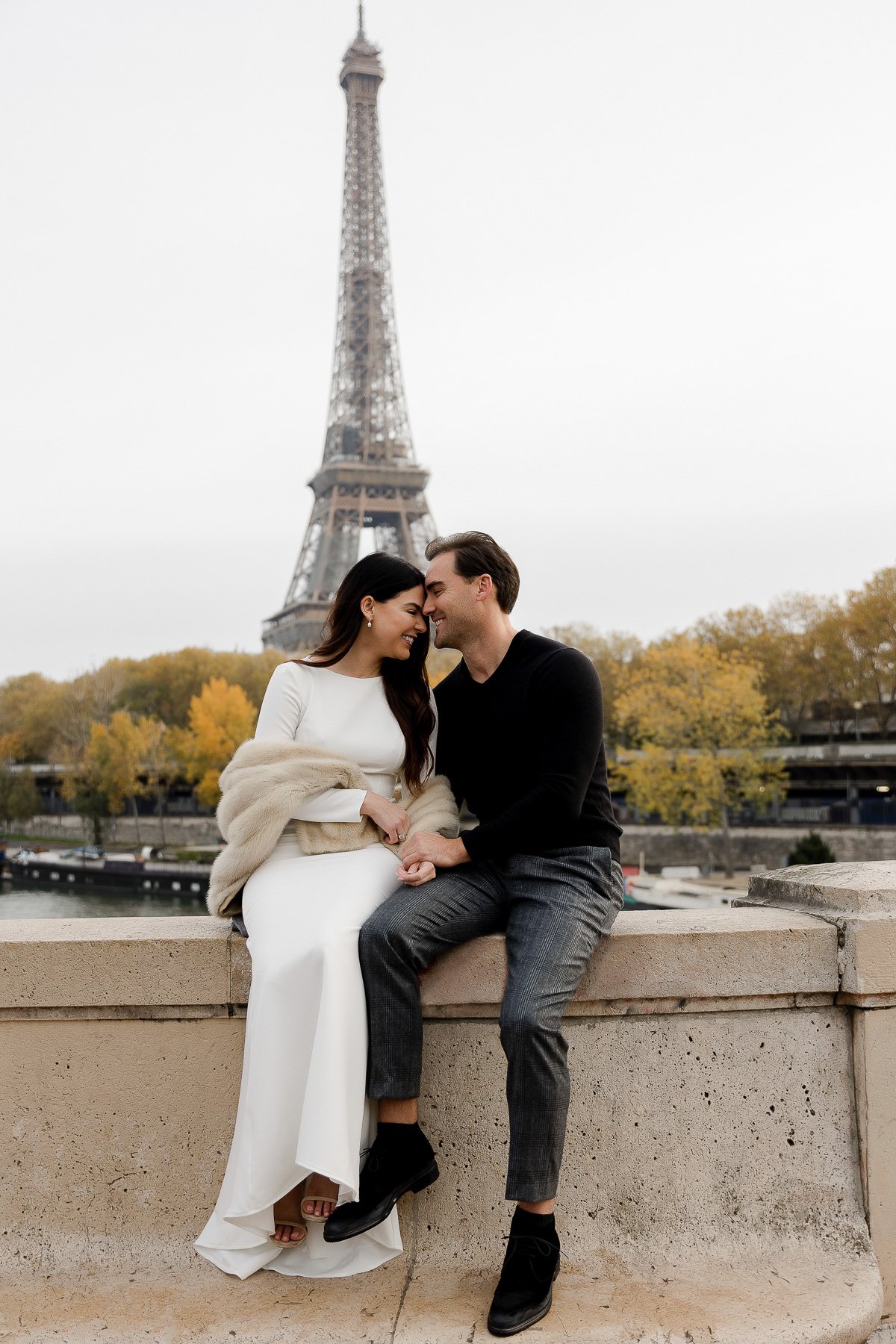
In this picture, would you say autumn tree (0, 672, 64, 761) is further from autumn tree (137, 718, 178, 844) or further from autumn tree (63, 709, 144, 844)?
autumn tree (137, 718, 178, 844)

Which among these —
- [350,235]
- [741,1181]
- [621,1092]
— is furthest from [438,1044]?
[350,235]

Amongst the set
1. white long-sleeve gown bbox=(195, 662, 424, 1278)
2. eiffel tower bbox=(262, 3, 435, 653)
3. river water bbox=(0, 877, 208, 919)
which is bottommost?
river water bbox=(0, 877, 208, 919)

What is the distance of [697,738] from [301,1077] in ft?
112

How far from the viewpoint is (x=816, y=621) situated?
164 ft

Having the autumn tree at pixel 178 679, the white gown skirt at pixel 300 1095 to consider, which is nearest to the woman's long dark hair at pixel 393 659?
the white gown skirt at pixel 300 1095

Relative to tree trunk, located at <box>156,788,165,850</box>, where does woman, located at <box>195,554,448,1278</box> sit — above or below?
above

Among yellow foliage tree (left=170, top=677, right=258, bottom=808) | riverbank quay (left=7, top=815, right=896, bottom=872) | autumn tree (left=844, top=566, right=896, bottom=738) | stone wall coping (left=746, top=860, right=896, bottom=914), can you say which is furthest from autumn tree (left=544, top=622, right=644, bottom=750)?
stone wall coping (left=746, top=860, right=896, bottom=914)

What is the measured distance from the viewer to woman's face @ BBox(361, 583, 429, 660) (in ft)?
12.0

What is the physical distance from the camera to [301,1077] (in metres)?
2.91

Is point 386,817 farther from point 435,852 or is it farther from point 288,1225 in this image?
point 288,1225

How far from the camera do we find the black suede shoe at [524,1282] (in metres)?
2.73

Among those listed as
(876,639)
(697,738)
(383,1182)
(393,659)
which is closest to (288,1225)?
(383,1182)

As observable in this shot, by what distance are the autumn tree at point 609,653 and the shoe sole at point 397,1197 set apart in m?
45.6

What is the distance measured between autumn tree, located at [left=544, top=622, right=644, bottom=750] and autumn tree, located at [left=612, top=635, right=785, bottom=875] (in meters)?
10.8
